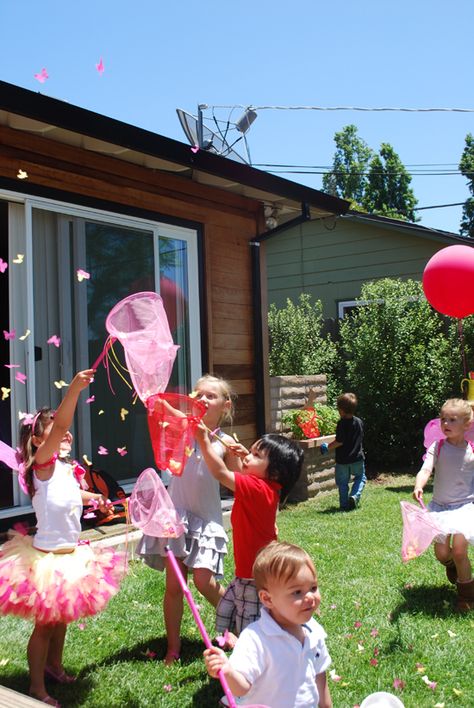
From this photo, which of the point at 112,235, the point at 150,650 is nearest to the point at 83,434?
the point at 112,235

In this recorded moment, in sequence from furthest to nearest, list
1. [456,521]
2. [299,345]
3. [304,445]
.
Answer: [299,345], [304,445], [456,521]

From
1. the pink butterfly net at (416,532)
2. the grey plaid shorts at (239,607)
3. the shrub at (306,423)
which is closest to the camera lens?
the grey plaid shorts at (239,607)

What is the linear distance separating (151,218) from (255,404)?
2.14m

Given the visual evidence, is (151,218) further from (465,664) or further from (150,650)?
(465,664)

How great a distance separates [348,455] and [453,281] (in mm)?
2089

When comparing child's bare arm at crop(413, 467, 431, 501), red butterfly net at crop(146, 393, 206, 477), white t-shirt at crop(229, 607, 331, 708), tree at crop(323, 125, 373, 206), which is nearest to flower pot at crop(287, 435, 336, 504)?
child's bare arm at crop(413, 467, 431, 501)

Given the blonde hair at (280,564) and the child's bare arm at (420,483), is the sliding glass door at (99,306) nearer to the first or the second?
the child's bare arm at (420,483)

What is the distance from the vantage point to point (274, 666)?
207 centimetres

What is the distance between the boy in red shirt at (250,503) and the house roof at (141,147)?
9.06 ft

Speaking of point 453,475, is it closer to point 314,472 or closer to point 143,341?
point 143,341

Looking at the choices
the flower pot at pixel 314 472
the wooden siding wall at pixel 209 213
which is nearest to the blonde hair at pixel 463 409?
the wooden siding wall at pixel 209 213

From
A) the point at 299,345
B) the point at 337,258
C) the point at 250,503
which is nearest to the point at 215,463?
the point at 250,503

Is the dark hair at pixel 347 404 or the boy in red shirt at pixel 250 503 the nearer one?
the boy in red shirt at pixel 250 503

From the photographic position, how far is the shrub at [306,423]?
7.46 meters
